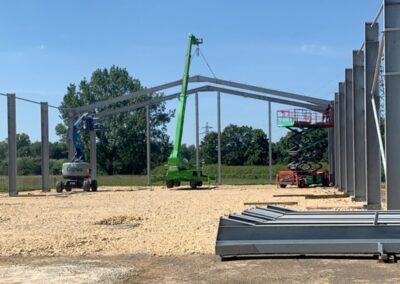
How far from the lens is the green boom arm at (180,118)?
3969cm

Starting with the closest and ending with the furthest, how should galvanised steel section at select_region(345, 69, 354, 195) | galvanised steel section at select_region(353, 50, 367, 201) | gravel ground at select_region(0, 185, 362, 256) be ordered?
gravel ground at select_region(0, 185, 362, 256) → galvanised steel section at select_region(353, 50, 367, 201) → galvanised steel section at select_region(345, 69, 354, 195)

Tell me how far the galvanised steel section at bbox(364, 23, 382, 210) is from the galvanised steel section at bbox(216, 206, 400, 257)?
6.62 meters

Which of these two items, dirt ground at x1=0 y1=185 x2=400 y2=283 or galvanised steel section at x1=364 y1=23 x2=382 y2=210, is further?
galvanised steel section at x1=364 y1=23 x2=382 y2=210

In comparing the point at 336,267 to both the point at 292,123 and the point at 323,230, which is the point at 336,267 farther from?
the point at 292,123

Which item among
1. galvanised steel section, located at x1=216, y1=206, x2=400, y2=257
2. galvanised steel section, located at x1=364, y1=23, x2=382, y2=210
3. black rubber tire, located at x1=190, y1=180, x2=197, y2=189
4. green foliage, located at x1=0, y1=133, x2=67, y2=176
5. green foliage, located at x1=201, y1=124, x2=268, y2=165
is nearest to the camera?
galvanised steel section, located at x1=216, y1=206, x2=400, y2=257

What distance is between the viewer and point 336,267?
8.35 meters

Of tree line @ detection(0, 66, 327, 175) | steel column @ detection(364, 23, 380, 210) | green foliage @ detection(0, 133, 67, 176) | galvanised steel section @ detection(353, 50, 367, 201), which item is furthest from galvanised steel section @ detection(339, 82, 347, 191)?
tree line @ detection(0, 66, 327, 175)

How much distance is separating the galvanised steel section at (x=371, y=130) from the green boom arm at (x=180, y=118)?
78.0 ft

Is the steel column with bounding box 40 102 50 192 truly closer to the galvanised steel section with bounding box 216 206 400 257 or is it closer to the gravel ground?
the gravel ground

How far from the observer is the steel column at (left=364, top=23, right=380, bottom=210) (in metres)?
16.2

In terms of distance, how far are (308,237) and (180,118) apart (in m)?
31.5

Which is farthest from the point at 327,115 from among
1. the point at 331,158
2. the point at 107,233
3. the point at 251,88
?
the point at 107,233

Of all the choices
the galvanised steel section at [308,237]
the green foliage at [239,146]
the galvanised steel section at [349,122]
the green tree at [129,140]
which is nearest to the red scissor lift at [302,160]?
the galvanised steel section at [349,122]

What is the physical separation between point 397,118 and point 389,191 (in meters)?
1.66
